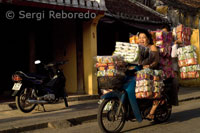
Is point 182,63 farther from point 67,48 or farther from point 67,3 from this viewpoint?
point 67,48

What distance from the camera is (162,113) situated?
571 cm

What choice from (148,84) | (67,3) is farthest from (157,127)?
(67,3)

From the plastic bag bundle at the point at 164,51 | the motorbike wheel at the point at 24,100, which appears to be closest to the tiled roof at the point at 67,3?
the motorbike wheel at the point at 24,100

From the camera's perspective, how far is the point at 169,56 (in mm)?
5910

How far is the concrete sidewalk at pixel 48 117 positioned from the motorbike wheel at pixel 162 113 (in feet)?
5.76

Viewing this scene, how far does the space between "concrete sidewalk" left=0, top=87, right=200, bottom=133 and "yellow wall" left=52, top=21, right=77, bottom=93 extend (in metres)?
2.13

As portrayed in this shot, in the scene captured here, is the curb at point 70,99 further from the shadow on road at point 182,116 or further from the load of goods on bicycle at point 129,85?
the load of goods on bicycle at point 129,85

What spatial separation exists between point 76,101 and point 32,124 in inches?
141

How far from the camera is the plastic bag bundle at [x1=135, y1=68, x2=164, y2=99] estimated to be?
16.5 feet

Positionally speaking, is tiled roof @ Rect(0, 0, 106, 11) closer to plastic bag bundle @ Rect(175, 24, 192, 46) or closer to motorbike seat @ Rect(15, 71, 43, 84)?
motorbike seat @ Rect(15, 71, 43, 84)

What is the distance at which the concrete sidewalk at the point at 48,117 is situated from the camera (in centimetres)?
581

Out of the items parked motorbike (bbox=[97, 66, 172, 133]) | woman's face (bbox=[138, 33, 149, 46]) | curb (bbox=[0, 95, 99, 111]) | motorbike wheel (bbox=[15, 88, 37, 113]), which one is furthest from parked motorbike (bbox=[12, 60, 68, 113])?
woman's face (bbox=[138, 33, 149, 46])

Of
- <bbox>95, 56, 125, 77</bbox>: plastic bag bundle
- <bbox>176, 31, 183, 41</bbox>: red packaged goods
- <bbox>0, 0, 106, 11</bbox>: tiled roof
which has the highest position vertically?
<bbox>0, 0, 106, 11</bbox>: tiled roof

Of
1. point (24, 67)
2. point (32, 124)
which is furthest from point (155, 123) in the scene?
point (24, 67)
